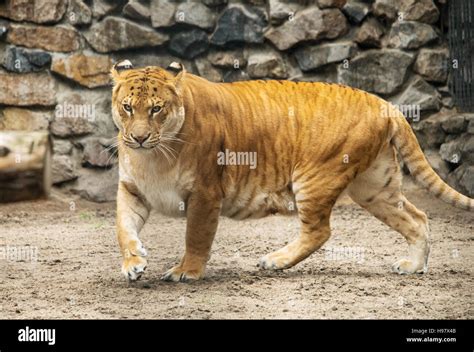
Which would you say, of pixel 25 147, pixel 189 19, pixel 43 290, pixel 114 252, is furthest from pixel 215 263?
pixel 189 19

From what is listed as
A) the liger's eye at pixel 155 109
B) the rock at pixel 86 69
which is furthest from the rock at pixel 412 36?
the liger's eye at pixel 155 109

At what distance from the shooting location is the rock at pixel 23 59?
30.8ft

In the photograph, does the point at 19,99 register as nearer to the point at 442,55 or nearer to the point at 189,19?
the point at 189,19

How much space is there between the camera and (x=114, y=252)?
287 inches

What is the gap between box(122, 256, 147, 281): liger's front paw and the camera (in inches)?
217

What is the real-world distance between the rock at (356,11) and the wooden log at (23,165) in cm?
323

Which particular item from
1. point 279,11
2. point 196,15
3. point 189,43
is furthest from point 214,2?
point 279,11

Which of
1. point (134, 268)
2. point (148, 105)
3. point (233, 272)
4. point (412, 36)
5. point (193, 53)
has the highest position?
point (412, 36)

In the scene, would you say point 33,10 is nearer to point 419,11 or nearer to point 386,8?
point 386,8

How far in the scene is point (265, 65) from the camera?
31.2ft

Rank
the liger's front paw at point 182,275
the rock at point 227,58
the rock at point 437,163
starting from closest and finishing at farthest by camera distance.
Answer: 1. the liger's front paw at point 182,275
2. the rock at point 437,163
3. the rock at point 227,58

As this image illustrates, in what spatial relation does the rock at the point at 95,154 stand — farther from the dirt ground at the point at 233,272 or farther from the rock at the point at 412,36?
the rock at the point at 412,36

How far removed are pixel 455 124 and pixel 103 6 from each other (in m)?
3.68
